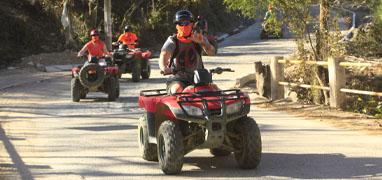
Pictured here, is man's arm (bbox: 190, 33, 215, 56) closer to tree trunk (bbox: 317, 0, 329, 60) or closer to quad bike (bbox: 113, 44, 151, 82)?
tree trunk (bbox: 317, 0, 329, 60)

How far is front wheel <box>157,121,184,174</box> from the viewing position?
25.9 feet

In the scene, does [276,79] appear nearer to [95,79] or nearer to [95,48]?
[95,79]

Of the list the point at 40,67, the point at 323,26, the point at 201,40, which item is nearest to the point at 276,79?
the point at 323,26

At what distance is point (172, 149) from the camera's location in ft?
25.9

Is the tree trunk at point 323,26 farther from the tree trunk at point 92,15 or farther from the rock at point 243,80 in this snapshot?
the tree trunk at point 92,15

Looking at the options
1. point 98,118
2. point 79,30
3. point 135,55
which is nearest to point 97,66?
point 98,118

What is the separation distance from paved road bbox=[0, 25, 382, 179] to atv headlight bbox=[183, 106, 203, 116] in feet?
2.22

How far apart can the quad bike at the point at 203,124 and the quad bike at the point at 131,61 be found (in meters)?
13.0

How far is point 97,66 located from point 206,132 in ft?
28.8

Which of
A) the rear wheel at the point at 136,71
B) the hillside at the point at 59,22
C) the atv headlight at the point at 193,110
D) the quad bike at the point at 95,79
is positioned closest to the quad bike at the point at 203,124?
the atv headlight at the point at 193,110

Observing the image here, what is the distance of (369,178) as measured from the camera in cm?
758

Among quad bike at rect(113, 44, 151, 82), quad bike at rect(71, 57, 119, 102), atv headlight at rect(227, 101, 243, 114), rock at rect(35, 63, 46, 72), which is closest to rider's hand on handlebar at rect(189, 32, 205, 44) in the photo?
atv headlight at rect(227, 101, 243, 114)

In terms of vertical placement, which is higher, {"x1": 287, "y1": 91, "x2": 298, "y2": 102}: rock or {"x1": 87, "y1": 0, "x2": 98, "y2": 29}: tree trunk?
{"x1": 87, "y1": 0, "x2": 98, "y2": 29}: tree trunk

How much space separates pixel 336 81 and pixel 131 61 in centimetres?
870
